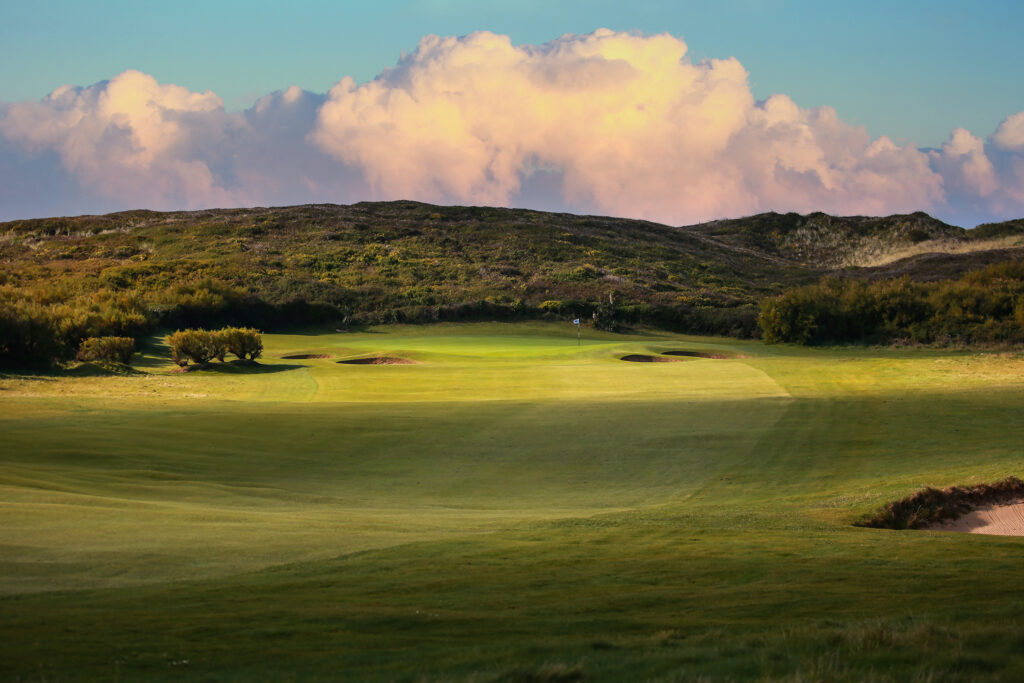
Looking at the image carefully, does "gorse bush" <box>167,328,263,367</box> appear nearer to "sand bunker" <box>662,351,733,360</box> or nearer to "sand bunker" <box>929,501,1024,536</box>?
"sand bunker" <box>662,351,733,360</box>

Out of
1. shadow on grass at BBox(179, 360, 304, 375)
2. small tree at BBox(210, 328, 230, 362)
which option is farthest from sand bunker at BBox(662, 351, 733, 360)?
small tree at BBox(210, 328, 230, 362)

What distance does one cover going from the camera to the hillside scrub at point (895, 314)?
2084 inches

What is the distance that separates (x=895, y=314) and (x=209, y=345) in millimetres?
41975

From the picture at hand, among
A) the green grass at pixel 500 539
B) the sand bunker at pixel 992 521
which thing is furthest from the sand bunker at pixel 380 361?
the sand bunker at pixel 992 521

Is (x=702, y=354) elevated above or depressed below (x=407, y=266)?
below

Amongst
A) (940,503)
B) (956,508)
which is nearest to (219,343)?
(940,503)

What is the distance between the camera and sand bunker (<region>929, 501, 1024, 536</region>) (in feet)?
44.7

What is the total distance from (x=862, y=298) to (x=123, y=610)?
183 ft

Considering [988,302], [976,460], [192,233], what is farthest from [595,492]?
[192,233]

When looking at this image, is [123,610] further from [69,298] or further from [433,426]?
[69,298]

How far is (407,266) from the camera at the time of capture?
287 feet

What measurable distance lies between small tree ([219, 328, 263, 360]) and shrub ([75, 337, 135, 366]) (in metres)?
3.82

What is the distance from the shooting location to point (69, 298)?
1964 inches

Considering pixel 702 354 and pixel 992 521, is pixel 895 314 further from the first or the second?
pixel 992 521
